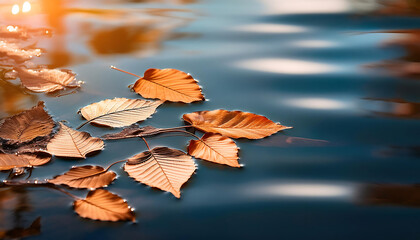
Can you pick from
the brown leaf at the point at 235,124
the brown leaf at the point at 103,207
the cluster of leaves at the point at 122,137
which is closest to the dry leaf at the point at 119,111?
the cluster of leaves at the point at 122,137

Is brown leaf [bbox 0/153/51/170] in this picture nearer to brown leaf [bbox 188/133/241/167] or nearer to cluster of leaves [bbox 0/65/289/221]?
cluster of leaves [bbox 0/65/289/221]

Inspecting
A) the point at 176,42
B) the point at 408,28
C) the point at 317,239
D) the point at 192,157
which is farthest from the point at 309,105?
the point at 408,28

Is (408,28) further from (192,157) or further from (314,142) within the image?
(192,157)

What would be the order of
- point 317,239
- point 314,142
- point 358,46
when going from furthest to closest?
point 358,46 → point 314,142 → point 317,239

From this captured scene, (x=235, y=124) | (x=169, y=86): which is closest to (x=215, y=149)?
(x=235, y=124)

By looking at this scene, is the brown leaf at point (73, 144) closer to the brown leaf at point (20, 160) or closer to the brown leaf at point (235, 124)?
the brown leaf at point (20, 160)

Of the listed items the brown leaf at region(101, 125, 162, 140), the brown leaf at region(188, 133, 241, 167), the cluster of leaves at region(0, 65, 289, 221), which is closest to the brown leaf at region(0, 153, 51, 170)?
the cluster of leaves at region(0, 65, 289, 221)
